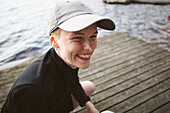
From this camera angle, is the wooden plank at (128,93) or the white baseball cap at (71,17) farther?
the wooden plank at (128,93)

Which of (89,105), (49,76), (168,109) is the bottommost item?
(168,109)

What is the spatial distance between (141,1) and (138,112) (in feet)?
32.3

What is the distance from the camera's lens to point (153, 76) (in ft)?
8.53

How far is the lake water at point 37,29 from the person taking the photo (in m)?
4.41

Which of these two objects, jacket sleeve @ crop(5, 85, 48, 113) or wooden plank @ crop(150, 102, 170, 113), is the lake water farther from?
jacket sleeve @ crop(5, 85, 48, 113)

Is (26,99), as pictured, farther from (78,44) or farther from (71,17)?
(71,17)

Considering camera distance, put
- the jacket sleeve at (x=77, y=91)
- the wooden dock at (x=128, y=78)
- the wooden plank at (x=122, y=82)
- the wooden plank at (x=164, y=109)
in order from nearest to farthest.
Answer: the jacket sleeve at (x=77, y=91) < the wooden plank at (x=164, y=109) < the wooden dock at (x=128, y=78) < the wooden plank at (x=122, y=82)

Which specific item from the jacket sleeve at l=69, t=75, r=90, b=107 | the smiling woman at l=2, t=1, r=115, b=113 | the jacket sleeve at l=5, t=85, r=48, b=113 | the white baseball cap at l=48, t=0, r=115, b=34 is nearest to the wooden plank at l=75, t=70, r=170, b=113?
the jacket sleeve at l=69, t=75, r=90, b=107

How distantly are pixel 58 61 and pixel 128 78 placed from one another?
1.82 metres

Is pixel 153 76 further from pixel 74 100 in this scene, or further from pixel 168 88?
pixel 74 100

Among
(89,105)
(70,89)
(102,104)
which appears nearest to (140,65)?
(102,104)

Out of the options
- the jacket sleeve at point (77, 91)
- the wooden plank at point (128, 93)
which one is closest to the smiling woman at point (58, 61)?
the jacket sleeve at point (77, 91)

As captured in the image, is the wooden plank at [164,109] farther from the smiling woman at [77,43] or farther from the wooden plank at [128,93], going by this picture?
the smiling woman at [77,43]

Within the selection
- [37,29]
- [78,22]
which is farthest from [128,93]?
[37,29]
